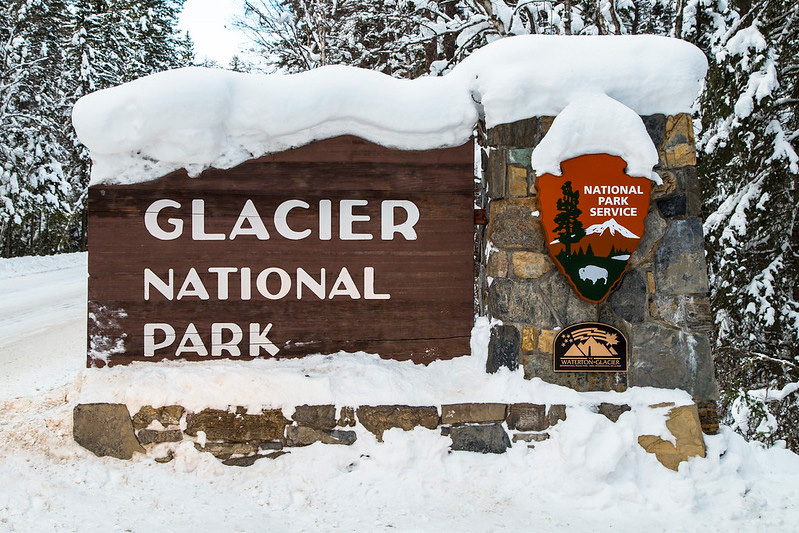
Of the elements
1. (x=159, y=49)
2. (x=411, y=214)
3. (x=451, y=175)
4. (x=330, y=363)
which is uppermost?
(x=159, y=49)

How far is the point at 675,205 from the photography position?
3.40m

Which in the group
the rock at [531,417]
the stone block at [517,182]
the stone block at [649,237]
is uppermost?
the stone block at [517,182]

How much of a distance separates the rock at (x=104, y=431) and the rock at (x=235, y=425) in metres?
0.31

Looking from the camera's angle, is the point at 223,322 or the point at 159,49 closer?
the point at 223,322

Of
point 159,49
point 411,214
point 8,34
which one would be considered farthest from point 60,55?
point 411,214

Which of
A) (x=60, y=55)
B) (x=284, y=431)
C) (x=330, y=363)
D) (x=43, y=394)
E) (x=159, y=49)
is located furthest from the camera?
(x=159, y=49)

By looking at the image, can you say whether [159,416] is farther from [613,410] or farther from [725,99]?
[725,99]

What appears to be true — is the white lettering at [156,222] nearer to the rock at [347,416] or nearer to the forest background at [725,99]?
the rock at [347,416]

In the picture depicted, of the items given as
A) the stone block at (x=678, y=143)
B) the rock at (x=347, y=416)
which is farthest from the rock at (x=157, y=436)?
the stone block at (x=678, y=143)

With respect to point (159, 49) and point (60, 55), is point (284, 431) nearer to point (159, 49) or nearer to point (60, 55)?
point (60, 55)

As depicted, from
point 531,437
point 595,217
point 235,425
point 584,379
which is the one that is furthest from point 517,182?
point 235,425

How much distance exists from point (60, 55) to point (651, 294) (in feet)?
66.3

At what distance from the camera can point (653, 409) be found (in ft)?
10.8

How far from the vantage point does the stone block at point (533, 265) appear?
134 inches
